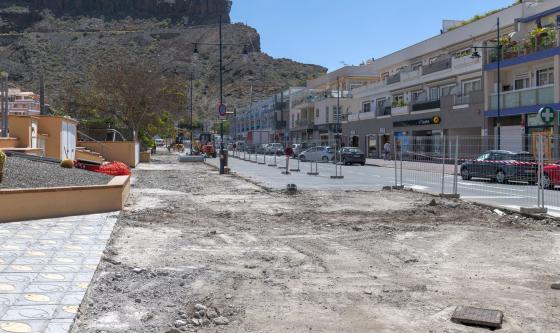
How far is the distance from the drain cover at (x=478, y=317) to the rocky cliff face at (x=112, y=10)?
110 m

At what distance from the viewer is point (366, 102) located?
65562 mm

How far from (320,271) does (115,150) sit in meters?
29.7

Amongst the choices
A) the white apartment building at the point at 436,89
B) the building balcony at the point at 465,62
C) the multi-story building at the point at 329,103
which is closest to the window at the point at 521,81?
the white apartment building at the point at 436,89

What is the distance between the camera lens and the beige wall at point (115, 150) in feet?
115

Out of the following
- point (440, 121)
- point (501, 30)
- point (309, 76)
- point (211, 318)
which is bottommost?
point (211, 318)

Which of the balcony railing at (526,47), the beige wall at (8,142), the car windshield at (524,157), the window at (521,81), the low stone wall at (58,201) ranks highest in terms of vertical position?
the balcony railing at (526,47)

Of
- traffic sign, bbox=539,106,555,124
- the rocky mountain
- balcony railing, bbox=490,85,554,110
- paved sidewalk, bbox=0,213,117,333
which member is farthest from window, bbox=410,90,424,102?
the rocky mountain

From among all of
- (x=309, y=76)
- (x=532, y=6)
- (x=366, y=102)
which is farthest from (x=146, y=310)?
(x=309, y=76)

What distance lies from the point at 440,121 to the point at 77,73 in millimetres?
58153

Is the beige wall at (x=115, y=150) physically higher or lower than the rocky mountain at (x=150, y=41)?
lower

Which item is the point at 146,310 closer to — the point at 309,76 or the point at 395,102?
the point at 395,102

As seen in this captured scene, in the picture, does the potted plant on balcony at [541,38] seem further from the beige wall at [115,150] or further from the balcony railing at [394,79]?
the beige wall at [115,150]

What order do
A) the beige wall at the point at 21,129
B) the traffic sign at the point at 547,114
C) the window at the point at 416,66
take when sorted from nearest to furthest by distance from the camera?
the beige wall at the point at 21,129, the traffic sign at the point at 547,114, the window at the point at 416,66

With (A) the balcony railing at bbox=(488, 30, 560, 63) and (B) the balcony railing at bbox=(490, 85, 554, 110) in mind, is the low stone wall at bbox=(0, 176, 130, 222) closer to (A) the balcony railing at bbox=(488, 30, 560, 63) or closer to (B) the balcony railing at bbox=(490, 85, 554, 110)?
(B) the balcony railing at bbox=(490, 85, 554, 110)
